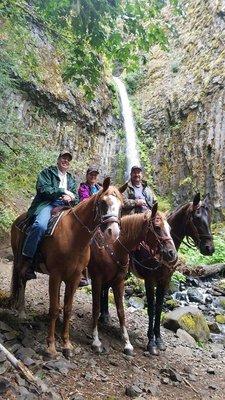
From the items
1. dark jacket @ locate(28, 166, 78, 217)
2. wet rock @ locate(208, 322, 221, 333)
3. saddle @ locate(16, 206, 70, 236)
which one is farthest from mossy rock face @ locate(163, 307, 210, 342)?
saddle @ locate(16, 206, 70, 236)

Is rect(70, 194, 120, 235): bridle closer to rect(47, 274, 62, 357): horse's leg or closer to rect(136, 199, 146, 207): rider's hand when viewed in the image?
rect(47, 274, 62, 357): horse's leg

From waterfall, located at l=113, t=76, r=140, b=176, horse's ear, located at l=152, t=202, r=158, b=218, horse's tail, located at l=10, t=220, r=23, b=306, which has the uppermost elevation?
waterfall, located at l=113, t=76, r=140, b=176

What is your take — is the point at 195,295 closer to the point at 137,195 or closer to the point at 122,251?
the point at 137,195

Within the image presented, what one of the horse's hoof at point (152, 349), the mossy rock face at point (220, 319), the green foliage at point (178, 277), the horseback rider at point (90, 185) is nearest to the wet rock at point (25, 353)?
the horse's hoof at point (152, 349)

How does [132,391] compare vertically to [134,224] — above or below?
below

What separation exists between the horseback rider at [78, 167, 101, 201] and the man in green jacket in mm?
636

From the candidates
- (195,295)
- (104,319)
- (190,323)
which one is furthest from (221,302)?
(104,319)

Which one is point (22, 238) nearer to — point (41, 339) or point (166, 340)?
point (41, 339)

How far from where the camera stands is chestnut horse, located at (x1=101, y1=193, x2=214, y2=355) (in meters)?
6.64

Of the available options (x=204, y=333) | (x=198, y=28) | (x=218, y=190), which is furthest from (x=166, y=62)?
(x=204, y=333)

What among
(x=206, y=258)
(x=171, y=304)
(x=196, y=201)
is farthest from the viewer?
(x=206, y=258)

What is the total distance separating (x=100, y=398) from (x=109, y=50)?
4.97 metres

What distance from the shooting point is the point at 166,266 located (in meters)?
6.39

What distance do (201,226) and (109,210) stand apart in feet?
9.33
